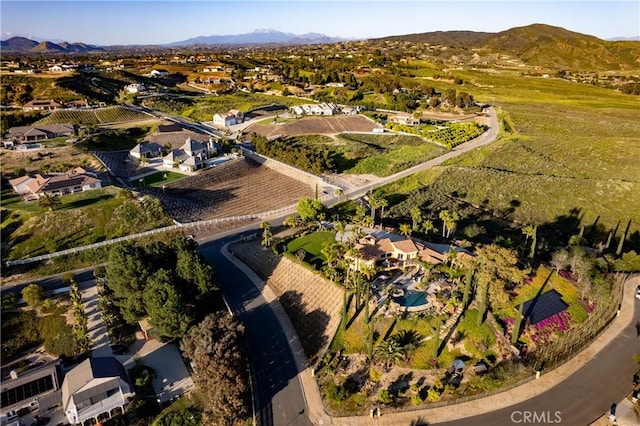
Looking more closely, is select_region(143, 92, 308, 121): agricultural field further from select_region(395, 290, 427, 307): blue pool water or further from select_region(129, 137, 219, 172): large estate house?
select_region(395, 290, 427, 307): blue pool water

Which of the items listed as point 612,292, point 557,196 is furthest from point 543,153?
point 612,292

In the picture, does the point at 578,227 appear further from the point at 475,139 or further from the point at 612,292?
the point at 475,139

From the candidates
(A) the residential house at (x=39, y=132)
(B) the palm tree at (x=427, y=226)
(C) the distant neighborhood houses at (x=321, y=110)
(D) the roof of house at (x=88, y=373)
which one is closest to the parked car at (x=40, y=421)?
(D) the roof of house at (x=88, y=373)

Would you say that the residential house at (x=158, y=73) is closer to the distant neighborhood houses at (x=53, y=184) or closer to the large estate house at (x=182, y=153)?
the large estate house at (x=182, y=153)

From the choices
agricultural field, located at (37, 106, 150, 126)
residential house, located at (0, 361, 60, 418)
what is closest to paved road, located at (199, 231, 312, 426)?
residential house, located at (0, 361, 60, 418)

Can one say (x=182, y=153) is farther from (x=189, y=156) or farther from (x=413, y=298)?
(x=413, y=298)

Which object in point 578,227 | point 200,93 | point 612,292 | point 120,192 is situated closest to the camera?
→ point 612,292
